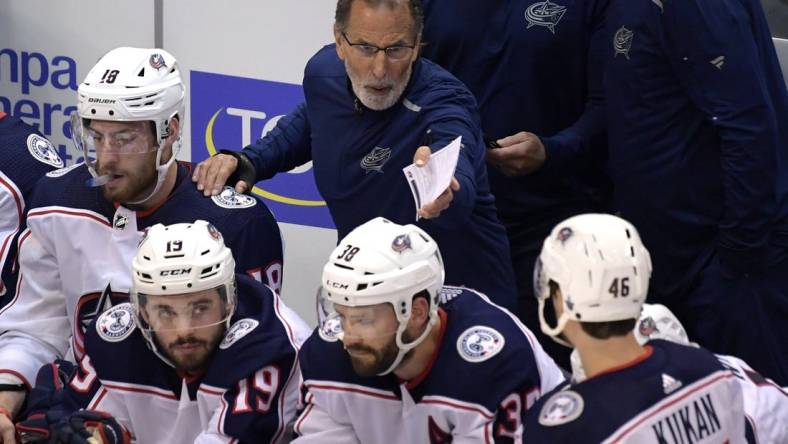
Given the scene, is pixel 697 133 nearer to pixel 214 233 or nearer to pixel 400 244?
pixel 400 244

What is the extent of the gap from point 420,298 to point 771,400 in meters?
0.86

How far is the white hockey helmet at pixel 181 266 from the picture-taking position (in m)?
3.71

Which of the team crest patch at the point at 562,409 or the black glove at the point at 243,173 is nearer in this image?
the team crest patch at the point at 562,409

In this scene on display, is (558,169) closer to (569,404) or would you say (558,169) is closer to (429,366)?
(429,366)

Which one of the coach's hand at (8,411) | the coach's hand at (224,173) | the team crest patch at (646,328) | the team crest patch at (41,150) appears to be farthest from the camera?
the team crest patch at (41,150)

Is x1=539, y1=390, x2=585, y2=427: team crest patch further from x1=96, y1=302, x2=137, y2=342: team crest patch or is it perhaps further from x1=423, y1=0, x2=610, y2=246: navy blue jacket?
x1=423, y1=0, x2=610, y2=246: navy blue jacket

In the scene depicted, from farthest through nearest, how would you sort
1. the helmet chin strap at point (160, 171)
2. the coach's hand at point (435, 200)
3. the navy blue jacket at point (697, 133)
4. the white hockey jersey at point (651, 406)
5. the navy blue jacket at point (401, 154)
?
1. the helmet chin strap at point (160, 171)
2. the navy blue jacket at point (401, 154)
3. the navy blue jacket at point (697, 133)
4. the coach's hand at point (435, 200)
5. the white hockey jersey at point (651, 406)

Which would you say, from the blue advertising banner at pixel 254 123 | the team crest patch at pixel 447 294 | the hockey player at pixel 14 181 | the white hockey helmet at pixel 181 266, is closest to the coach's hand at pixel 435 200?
the team crest patch at pixel 447 294

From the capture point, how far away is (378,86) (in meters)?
3.97

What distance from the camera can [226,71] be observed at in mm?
5367

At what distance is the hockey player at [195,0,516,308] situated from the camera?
12.9 ft

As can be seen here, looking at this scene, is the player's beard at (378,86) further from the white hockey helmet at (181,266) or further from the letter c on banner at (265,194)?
the letter c on banner at (265,194)

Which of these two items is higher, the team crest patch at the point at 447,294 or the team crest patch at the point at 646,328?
the team crest patch at the point at 646,328

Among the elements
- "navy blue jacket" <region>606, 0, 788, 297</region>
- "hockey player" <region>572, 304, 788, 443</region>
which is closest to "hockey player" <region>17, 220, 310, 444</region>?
"hockey player" <region>572, 304, 788, 443</region>
